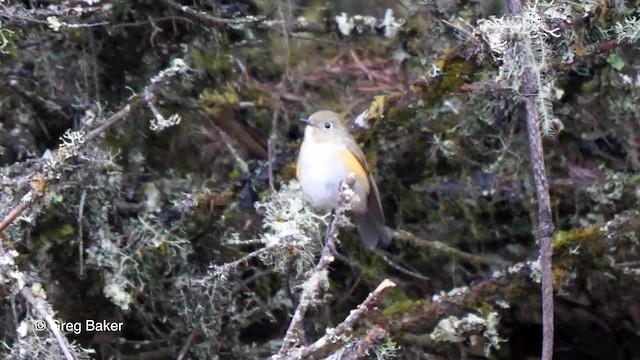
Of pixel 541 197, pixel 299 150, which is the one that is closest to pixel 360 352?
pixel 541 197

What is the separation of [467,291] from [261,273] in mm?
732

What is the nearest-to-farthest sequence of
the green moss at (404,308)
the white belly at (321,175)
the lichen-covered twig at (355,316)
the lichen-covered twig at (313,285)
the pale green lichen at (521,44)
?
the lichen-covered twig at (355,316)
the lichen-covered twig at (313,285)
the pale green lichen at (521,44)
the green moss at (404,308)
the white belly at (321,175)

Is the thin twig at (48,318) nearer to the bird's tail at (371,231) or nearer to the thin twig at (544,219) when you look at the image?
the thin twig at (544,219)

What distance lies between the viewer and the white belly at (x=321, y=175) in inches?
147

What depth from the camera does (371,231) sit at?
3.92 m

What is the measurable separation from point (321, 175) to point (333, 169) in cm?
14

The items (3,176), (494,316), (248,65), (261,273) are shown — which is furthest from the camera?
(248,65)

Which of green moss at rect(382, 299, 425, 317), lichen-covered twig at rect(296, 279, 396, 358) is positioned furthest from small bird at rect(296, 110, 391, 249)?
lichen-covered twig at rect(296, 279, 396, 358)

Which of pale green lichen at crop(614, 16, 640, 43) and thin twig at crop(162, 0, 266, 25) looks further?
thin twig at crop(162, 0, 266, 25)

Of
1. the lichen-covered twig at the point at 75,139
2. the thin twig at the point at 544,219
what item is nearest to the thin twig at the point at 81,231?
the lichen-covered twig at the point at 75,139

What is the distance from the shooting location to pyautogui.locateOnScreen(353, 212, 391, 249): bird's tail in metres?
3.87

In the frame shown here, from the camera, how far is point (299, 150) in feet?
13.0

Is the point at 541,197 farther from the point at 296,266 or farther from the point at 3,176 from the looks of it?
the point at 3,176

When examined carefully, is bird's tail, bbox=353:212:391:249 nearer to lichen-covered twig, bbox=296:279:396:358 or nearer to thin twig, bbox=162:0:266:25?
thin twig, bbox=162:0:266:25
